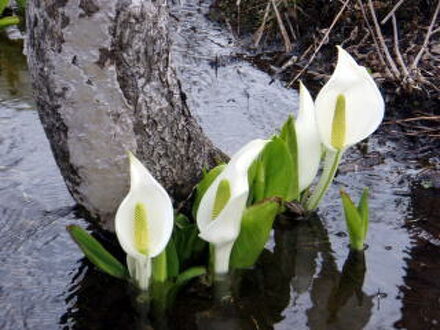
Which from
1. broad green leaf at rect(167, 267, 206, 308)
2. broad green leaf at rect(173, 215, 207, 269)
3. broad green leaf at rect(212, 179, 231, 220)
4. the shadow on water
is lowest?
the shadow on water

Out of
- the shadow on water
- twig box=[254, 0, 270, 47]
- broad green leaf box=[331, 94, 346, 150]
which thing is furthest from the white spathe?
twig box=[254, 0, 270, 47]

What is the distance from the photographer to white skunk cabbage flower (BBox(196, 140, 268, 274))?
185 cm

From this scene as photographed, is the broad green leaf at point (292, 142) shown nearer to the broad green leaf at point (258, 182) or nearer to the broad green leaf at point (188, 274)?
the broad green leaf at point (258, 182)

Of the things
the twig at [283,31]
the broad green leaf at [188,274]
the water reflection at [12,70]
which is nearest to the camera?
the broad green leaf at [188,274]

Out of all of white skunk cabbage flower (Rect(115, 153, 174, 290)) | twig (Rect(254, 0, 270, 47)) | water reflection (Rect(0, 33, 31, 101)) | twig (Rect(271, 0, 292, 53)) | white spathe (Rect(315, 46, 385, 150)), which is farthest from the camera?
twig (Rect(254, 0, 270, 47))

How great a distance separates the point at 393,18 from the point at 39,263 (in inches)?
103

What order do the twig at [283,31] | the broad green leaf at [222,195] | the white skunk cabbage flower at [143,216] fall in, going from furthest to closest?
the twig at [283,31] < the broad green leaf at [222,195] < the white skunk cabbage flower at [143,216]

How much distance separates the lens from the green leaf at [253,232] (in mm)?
1976

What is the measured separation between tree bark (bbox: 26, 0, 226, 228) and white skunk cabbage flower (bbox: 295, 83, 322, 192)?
0.43 m

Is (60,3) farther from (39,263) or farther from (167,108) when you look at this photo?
(39,263)

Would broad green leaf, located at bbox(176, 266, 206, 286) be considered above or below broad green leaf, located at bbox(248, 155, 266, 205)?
below

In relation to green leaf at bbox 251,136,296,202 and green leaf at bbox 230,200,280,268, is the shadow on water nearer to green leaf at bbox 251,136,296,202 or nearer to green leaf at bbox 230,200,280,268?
green leaf at bbox 230,200,280,268

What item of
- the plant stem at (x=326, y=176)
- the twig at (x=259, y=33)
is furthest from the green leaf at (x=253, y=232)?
the twig at (x=259, y=33)

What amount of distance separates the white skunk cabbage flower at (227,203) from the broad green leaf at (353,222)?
0.37 m
